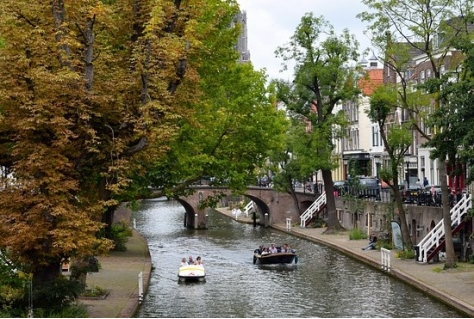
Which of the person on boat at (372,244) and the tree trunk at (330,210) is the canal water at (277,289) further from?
the tree trunk at (330,210)

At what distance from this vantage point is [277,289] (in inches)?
1698

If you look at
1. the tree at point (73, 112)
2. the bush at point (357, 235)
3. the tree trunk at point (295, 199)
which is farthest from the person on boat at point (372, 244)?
the tree at point (73, 112)

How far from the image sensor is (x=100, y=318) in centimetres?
2894

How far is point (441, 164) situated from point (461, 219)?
4.75 m

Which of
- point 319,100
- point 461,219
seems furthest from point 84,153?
point 319,100

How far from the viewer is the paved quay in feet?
107

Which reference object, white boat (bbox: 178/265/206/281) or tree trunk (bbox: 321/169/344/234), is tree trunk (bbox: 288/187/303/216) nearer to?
tree trunk (bbox: 321/169/344/234)

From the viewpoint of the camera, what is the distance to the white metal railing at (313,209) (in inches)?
3203

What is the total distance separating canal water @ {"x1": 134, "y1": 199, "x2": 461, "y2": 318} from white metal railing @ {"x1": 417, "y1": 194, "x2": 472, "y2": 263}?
8.26ft

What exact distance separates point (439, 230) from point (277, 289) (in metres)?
9.67

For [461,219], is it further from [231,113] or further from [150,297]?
[150,297]

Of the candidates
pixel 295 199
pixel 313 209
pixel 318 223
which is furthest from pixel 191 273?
pixel 295 199

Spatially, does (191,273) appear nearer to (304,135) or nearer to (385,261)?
(385,261)

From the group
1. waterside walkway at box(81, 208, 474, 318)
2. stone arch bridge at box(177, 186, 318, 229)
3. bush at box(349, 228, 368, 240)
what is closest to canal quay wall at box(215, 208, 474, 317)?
waterside walkway at box(81, 208, 474, 318)
